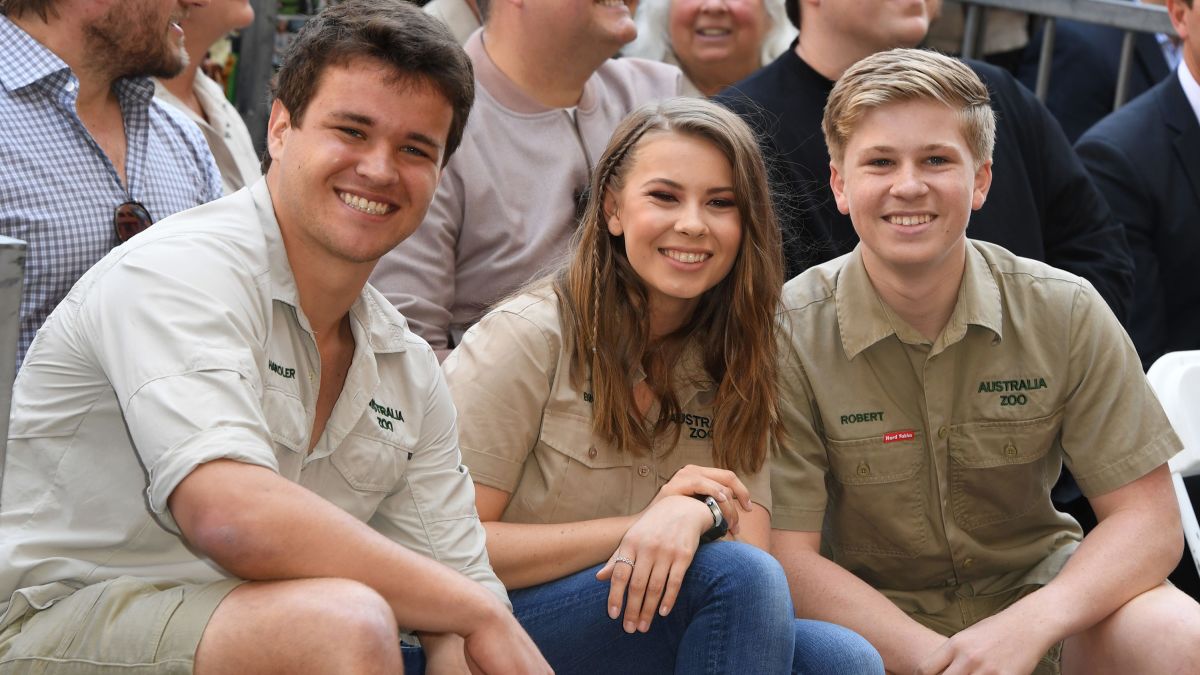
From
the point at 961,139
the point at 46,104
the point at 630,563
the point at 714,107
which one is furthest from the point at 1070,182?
the point at 46,104

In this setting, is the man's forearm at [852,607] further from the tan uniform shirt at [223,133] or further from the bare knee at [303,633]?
the tan uniform shirt at [223,133]

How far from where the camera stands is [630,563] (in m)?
2.47

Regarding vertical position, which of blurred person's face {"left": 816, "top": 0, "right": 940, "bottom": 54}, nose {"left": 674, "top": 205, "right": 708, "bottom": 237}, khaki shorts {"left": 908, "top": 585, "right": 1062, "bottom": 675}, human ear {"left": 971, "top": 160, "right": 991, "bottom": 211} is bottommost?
khaki shorts {"left": 908, "top": 585, "right": 1062, "bottom": 675}

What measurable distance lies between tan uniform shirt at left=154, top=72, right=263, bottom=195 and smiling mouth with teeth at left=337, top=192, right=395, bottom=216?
1.58 metres

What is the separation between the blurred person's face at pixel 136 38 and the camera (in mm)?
3025

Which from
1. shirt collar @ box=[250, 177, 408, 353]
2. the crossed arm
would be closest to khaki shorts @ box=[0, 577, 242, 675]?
shirt collar @ box=[250, 177, 408, 353]

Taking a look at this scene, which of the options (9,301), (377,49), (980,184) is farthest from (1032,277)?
(9,301)

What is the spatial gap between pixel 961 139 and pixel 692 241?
60 centimetres

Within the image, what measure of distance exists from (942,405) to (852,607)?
0.46m

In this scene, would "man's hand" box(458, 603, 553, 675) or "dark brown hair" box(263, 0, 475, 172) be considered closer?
"man's hand" box(458, 603, 553, 675)

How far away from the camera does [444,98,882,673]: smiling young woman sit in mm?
2469

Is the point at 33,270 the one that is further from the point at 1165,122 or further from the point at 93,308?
the point at 1165,122

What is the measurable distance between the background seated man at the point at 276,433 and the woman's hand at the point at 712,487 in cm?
38

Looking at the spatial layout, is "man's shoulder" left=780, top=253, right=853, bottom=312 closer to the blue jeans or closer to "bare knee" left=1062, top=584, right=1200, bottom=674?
the blue jeans
